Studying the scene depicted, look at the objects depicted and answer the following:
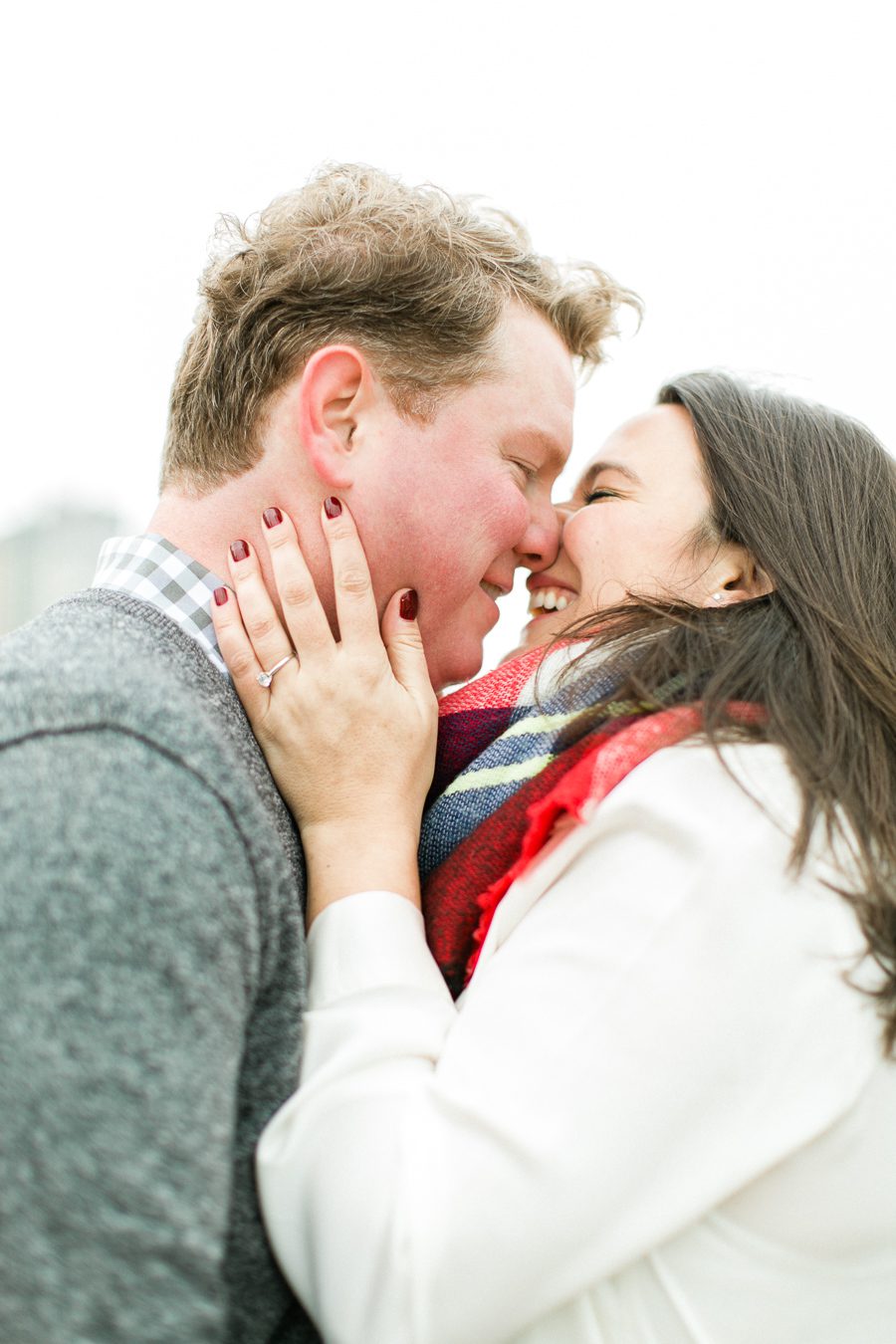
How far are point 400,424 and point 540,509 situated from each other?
328 millimetres

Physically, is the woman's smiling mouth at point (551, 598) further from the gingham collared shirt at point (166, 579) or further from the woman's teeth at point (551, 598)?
the gingham collared shirt at point (166, 579)

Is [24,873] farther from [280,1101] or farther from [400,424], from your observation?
[400,424]

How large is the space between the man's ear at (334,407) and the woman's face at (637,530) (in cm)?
44

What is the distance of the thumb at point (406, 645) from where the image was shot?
5.35 feet

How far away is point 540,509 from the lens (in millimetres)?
1853

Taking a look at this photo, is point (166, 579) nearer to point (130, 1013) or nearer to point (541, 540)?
point (541, 540)

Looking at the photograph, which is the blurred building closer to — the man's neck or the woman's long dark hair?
the man's neck

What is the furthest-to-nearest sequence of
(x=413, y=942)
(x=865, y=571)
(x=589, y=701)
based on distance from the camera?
1. (x=865, y=571)
2. (x=589, y=701)
3. (x=413, y=942)

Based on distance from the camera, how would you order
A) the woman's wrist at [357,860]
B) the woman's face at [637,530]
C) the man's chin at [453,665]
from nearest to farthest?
the woman's wrist at [357,860], the woman's face at [637,530], the man's chin at [453,665]

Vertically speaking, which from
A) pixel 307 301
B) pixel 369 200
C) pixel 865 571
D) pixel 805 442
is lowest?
pixel 865 571

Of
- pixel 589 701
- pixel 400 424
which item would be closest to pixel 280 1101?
pixel 589 701

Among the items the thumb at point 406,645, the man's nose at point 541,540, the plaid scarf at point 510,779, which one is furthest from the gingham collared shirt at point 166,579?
the man's nose at point 541,540

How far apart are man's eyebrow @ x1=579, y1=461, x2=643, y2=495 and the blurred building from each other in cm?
3215

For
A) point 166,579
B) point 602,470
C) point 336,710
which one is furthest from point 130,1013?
point 602,470
